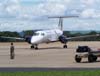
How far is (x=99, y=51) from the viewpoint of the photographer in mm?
35531

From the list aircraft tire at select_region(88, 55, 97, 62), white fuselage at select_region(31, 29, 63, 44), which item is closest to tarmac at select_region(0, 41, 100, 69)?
aircraft tire at select_region(88, 55, 97, 62)

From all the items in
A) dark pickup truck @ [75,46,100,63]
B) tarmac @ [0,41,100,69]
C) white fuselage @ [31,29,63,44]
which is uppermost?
dark pickup truck @ [75,46,100,63]

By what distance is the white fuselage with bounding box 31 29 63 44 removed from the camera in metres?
64.3

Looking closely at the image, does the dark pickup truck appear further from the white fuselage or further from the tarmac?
the white fuselage

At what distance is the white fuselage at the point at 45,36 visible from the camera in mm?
64312

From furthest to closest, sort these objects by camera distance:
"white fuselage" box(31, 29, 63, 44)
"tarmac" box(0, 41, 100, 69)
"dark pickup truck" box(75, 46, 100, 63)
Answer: "white fuselage" box(31, 29, 63, 44) < "dark pickup truck" box(75, 46, 100, 63) < "tarmac" box(0, 41, 100, 69)

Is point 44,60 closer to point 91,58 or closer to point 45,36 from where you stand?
point 91,58

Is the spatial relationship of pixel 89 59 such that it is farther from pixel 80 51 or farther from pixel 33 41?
pixel 33 41

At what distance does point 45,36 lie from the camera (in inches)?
2574

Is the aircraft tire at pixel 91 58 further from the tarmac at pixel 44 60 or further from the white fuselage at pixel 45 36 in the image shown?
the white fuselage at pixel 45 36

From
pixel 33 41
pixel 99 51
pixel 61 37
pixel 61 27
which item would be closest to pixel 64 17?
pixel 61 27

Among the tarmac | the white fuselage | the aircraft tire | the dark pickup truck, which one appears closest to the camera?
the tarmac

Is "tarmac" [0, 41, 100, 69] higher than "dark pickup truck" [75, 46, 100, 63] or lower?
lower

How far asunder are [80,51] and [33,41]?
29.2 meters
